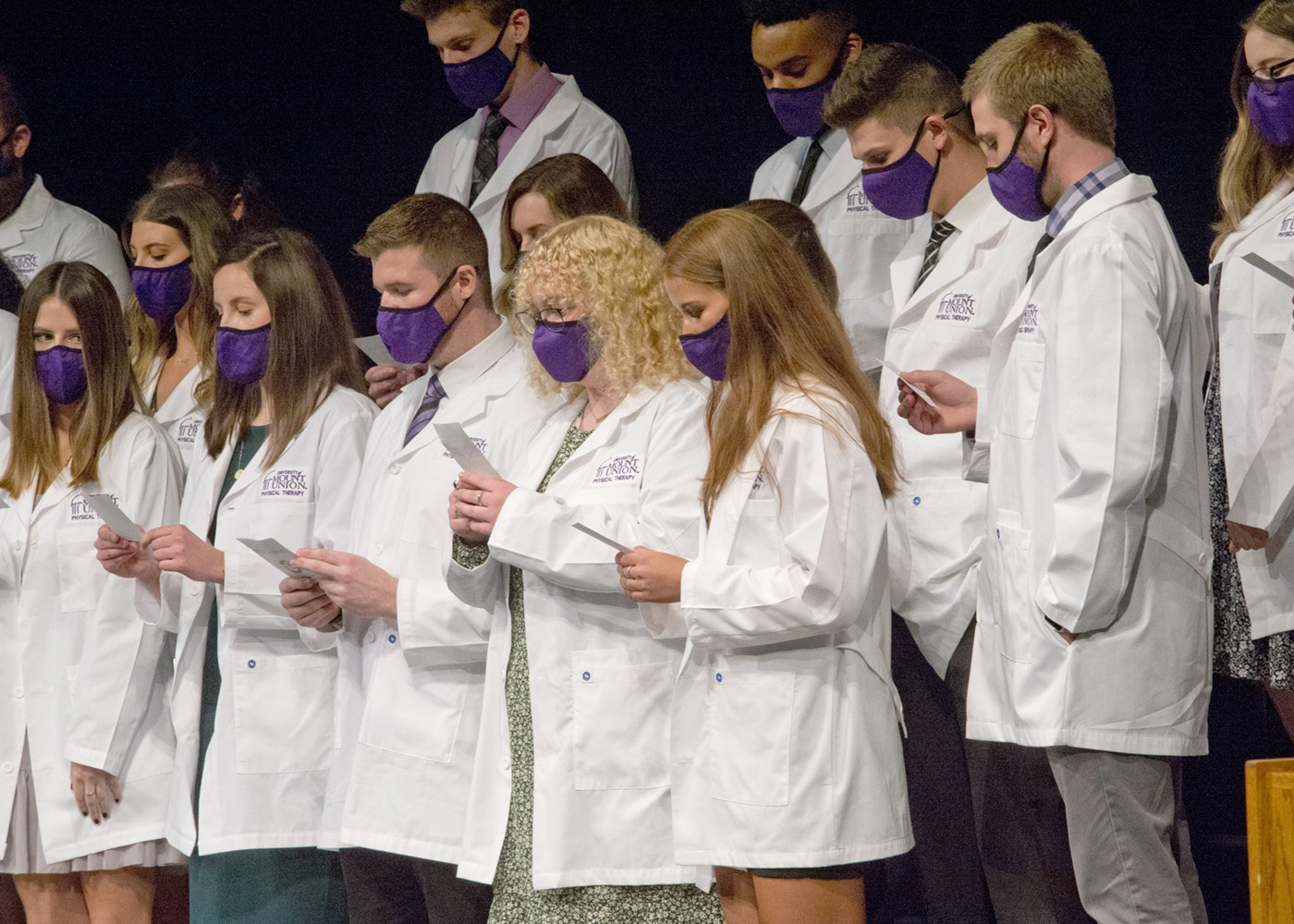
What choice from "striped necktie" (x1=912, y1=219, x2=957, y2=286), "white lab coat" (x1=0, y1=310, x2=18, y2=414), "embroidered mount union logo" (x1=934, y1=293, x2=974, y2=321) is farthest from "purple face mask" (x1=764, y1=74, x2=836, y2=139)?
"white lab coat" (x1=0, y1=310, x2=18, y2=414)

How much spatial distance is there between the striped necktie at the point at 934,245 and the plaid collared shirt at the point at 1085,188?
58 cm

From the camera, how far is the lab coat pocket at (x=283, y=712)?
349 cm

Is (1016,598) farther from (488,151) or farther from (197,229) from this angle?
(197,229)

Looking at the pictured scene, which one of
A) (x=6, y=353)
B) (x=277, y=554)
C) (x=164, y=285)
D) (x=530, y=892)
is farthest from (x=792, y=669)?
(x=6, y=353)

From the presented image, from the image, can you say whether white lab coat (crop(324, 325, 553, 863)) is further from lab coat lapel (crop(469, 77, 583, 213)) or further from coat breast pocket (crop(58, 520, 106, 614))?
lab coat lapel (crop(469, 77, 583, 213))

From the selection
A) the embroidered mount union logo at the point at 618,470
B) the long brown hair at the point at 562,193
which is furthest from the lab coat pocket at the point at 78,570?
the embroidered mount union logo at the point at 618,470

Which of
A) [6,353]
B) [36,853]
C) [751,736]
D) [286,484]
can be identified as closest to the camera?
[751,736]

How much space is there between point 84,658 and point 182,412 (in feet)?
2.69

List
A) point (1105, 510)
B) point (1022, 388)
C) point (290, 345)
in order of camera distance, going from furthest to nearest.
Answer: point (290, 345) < point (1022, 388) < point (1105, 510)

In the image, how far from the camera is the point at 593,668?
2859 mm

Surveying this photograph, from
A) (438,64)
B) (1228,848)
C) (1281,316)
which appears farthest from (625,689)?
(438,64)

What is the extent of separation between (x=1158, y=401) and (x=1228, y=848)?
191 centimetres

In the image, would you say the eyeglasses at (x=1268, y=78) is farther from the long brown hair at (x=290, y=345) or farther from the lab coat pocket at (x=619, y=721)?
the long brown hair at (x=290, y=345)

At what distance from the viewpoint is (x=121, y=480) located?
12.9 ft
